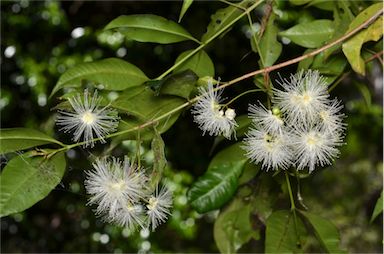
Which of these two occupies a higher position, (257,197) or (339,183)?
(339,183)

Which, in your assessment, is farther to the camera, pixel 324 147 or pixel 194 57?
pixel 194 57

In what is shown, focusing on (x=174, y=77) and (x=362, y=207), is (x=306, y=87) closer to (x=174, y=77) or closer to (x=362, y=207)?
(x=174, y=77)

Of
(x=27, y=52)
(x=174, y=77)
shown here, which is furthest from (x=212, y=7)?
(x=174, y=77)

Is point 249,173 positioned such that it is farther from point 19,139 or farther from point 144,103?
point 19,139

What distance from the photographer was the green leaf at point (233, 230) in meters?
0.94

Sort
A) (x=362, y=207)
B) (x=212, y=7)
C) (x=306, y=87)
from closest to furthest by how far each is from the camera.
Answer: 1. (x=306, y=87)
2. (x=212, y=7)
3. (x=362, y=207)

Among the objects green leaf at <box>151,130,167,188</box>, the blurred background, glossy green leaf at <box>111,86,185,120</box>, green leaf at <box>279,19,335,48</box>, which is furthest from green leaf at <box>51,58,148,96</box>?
the blurred background

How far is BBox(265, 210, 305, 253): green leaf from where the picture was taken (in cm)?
79

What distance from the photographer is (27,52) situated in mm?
1882

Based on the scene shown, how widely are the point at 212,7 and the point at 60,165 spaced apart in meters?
1.15

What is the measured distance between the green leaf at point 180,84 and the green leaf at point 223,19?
0.13m

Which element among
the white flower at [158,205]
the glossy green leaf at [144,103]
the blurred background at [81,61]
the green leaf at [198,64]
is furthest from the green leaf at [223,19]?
the blurred background at [81,61]

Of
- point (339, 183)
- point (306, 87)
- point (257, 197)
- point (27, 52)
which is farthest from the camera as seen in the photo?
point (339, 183)

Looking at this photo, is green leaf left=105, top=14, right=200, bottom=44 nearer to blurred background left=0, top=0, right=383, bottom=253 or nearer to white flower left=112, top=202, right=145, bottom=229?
white flower left=112, top=202, right=145, bottom=229
